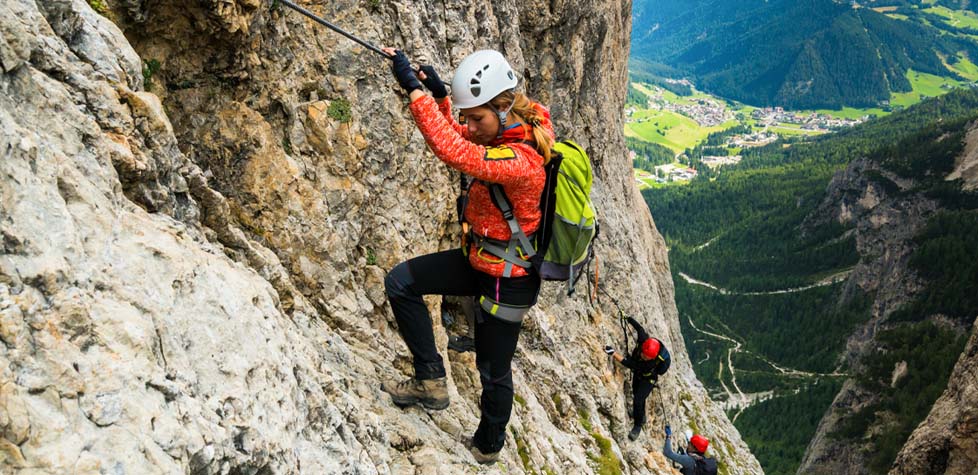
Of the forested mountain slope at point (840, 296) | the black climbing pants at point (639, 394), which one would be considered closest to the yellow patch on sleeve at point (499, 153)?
the black climbing pants at point (639, 394)

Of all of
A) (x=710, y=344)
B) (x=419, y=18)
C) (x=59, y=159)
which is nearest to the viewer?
(x=59, y=159)

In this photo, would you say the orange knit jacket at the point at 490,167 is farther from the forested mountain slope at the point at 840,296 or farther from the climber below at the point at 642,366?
the forested mountain slope at the point at 840,296

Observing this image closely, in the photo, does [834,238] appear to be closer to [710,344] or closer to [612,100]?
[710,344]

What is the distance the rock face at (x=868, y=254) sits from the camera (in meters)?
64.6

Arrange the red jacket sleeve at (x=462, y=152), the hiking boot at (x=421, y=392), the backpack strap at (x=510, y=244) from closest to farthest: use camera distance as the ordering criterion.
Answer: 1. the red jacket sleeve at (x=462, y=152)
2. the backpack strap at (x=510, y=244)
3. the hiking boot at (x=421, y=392)

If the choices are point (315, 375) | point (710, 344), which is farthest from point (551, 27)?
point (710, 344)

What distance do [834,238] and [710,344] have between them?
167 ft

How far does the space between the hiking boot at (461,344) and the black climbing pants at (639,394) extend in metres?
10.6

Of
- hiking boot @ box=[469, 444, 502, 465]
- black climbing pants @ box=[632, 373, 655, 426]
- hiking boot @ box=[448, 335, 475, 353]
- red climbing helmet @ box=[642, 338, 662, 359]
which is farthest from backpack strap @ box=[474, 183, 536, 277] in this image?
black climbing pants @ box=[632, 373, 655, 426]

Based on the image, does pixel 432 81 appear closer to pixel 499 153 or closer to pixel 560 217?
pixel 499 153

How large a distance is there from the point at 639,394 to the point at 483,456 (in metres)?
12.5

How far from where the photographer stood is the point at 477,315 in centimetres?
648

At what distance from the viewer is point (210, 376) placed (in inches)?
165

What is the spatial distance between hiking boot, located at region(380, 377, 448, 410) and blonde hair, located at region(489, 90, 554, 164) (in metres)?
2.94
